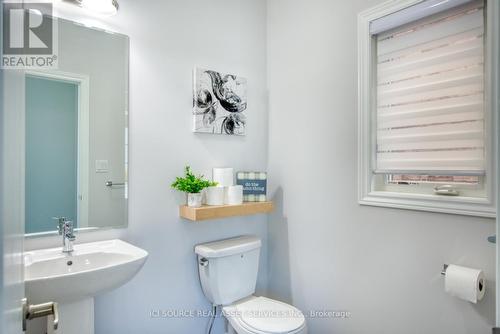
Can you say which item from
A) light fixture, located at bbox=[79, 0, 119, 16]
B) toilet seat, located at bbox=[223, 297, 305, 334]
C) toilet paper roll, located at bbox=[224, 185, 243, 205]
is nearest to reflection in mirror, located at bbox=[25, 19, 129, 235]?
light fixture, located at bbox=[79, 0, 119, 16]

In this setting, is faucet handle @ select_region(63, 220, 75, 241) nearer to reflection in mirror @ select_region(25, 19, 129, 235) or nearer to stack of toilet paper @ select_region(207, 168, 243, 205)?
reflection in mirror @ select_region(25, 19, 129, 235)

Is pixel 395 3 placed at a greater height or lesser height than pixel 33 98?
greater

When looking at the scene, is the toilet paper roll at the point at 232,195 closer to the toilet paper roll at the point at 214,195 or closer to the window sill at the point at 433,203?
the toilet paper roll at the point at 214,195

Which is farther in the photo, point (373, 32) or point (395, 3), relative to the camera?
point (373, 32)

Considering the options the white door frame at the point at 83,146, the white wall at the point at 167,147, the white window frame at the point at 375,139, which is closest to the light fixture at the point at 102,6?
the white wall at the point at 167,147

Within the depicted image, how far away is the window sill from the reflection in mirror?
4.55ft

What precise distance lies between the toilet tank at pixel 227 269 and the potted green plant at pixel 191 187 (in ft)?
1.01

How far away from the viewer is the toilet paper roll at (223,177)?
1946mm

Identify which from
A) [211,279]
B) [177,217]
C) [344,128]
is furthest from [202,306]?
[344,128]

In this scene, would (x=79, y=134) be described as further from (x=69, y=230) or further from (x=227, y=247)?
(x=227, y=247)

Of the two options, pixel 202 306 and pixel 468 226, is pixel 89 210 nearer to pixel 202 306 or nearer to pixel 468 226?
pixel 202 306

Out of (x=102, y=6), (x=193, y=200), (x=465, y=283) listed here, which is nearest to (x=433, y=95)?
(x=465, y=283)

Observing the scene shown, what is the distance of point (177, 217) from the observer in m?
1.87

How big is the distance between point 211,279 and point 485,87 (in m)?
1.70
